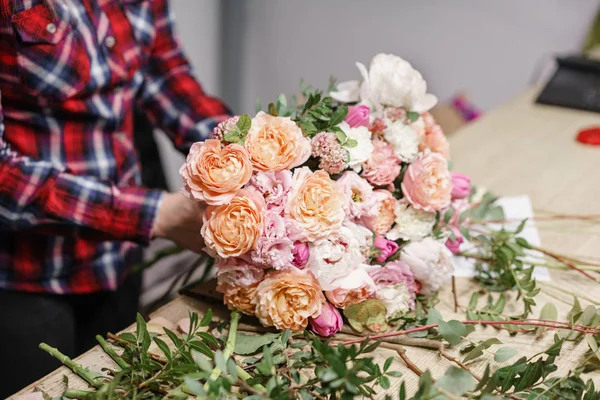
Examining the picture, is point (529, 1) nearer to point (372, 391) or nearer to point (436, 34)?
point (436, 34)

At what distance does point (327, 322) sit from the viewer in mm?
805

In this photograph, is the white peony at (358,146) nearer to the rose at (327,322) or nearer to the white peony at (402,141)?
the white peony at (402,141)

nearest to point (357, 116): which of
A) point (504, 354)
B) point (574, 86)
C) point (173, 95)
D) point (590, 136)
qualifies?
point (504, 354)

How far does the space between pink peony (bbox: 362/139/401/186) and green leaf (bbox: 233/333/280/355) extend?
0.25 metres

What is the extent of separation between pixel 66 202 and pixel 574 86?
1.39 meters

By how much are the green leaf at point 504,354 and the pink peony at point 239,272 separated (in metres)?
0.31

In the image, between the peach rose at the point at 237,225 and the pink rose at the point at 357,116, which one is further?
the pink rose at the point at 357,116

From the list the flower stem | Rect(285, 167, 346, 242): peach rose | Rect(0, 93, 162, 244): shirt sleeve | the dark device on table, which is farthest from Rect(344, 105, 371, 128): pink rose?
the dark device on table

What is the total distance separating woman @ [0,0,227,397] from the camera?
1.00m

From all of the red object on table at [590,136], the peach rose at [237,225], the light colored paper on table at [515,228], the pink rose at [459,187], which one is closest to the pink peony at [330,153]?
the peach rose at [237,225]

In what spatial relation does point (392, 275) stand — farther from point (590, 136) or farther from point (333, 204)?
point (590, 136)

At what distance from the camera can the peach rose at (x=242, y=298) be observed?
80cm

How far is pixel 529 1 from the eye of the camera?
253 centimetres

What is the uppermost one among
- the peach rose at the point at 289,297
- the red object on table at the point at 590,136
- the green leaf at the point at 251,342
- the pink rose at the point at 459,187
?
the pink rose at the point at 459,187
